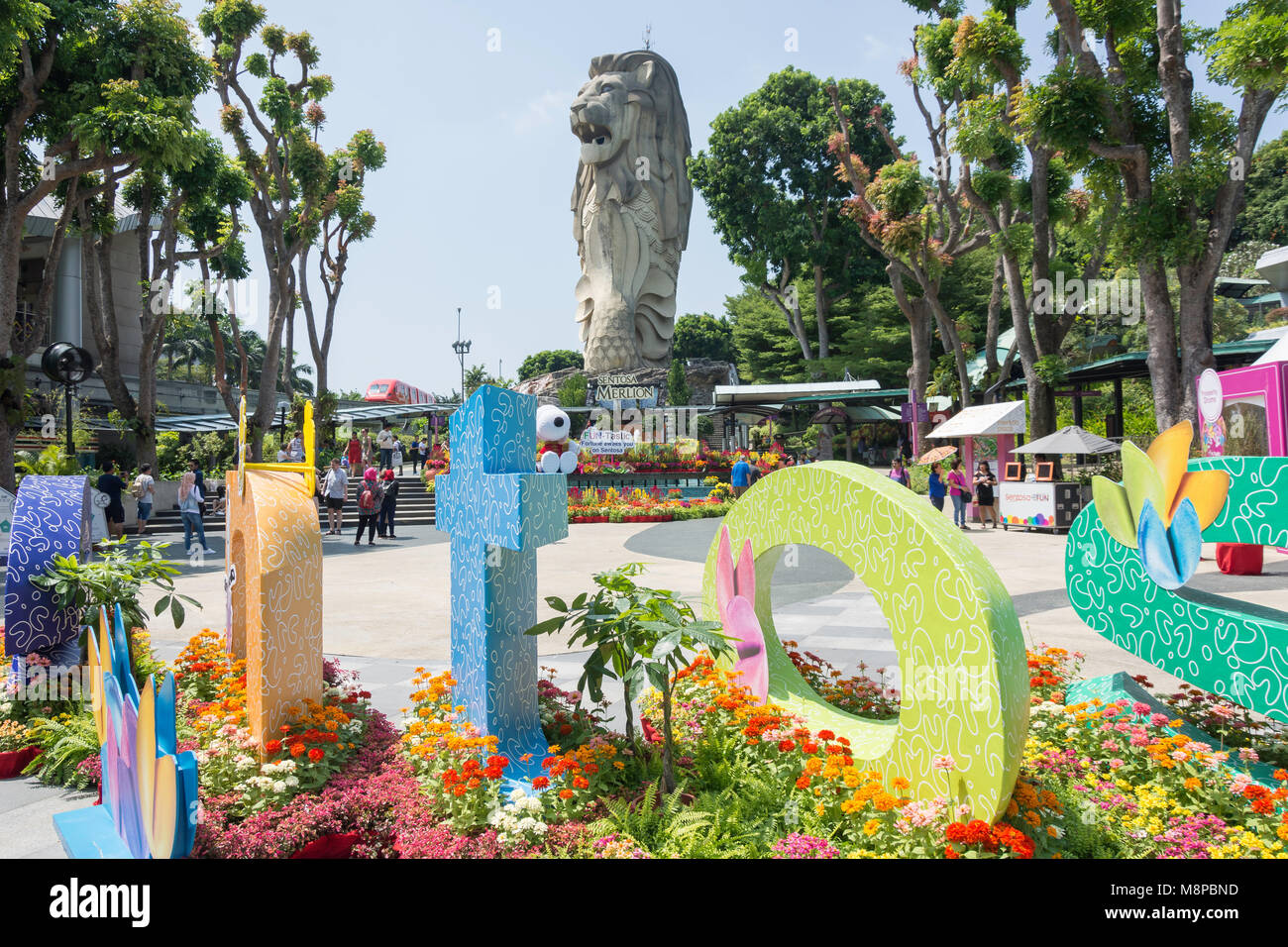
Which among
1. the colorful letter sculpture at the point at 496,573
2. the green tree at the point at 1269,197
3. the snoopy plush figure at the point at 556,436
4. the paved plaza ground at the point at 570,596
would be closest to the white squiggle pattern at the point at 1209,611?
the paved plaza ground at the point at 570,596

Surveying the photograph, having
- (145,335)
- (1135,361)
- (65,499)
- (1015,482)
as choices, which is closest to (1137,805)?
(65,499)

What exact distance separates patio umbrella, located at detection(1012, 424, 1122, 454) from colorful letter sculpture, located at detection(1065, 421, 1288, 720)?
1328 cm

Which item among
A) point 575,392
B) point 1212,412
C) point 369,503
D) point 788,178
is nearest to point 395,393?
point 575,392

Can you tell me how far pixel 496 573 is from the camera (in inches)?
155

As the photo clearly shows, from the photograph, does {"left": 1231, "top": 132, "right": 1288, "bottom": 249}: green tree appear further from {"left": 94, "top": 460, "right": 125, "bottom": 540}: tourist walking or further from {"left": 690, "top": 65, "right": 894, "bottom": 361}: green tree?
{"left": 94, "top": 460, "right": 125, "bottom": 540}: tourist walking

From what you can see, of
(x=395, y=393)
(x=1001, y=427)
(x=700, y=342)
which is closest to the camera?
(x=1001, y=427)

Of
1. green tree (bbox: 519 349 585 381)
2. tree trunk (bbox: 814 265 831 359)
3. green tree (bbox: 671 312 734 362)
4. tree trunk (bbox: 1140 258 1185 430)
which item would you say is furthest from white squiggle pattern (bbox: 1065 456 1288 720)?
green tree (bbox: 519 349 585 381)

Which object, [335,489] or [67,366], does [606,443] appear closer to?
[335,489]

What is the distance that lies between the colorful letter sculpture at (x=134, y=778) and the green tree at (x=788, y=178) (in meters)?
36.0

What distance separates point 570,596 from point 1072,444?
12.1 metres

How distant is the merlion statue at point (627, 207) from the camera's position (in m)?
37.0

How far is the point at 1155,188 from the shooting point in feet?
41.6

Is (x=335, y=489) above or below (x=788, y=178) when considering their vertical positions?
below

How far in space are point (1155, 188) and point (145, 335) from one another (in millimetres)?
21681
